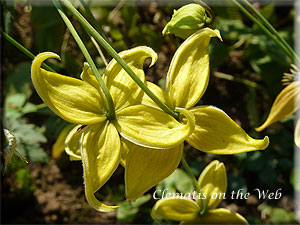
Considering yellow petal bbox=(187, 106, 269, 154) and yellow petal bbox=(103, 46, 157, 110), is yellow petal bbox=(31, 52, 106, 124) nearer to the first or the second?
yellow petal bbox=(103, 46, 157, 110)

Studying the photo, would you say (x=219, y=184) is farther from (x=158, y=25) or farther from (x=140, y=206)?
(x=158, y=25)

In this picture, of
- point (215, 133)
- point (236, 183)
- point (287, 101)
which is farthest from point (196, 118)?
point (236, 183)

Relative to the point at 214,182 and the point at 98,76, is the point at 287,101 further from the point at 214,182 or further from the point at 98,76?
the point at 98,76

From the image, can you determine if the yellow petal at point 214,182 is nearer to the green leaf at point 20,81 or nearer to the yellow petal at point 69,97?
the yellow petal at point 69,97

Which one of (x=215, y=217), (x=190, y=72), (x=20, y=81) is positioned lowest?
(x=215, y=217)

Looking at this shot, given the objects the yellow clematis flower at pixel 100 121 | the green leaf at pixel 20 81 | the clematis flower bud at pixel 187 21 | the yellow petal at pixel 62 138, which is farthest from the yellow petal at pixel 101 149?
the green leaf at pixel 20 81

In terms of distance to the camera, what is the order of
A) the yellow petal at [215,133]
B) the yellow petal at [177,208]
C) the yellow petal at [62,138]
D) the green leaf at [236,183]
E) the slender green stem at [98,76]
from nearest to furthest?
the slender green stem at [98,76] < the yellow petal at [215,133] < the yellow petal at [177,208] < the yellow petal at [62,138] < the green leaf at [236,183]
